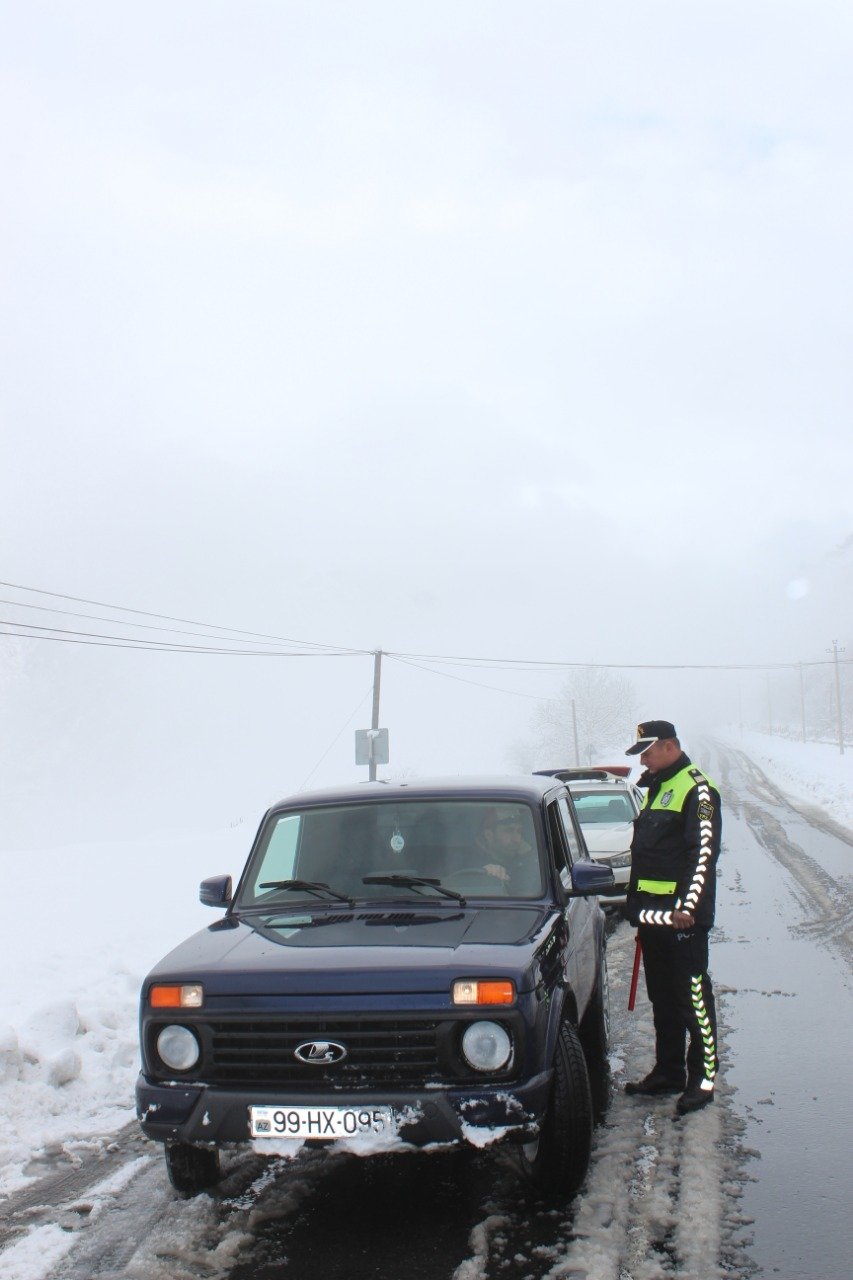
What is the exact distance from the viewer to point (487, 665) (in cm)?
17475

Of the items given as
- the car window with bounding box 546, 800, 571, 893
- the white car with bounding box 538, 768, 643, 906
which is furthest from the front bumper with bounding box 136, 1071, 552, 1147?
the white car with bounding box 538, 768, 643, 906

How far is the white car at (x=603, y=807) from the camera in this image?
12.8 meters

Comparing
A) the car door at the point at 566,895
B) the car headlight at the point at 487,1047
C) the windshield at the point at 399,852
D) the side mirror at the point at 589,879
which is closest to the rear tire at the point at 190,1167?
the windshield at the point at 399,852

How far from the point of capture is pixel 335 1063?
374 centimetres

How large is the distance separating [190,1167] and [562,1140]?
1.50 metres

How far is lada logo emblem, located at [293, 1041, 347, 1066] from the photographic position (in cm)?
374

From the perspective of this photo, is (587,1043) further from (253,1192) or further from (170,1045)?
(170,1045)

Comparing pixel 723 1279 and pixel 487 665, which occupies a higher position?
pixel 487 665

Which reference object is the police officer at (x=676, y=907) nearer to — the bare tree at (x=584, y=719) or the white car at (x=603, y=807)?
the white car at (x=603, y=807)

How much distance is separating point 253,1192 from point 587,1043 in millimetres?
1803

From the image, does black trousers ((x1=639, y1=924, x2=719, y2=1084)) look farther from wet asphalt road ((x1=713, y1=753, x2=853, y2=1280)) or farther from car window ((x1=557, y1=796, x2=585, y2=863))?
car window ((x1=557, y1=796, x2=585, y2=863))

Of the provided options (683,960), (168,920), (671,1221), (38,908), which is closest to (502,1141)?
(671,1221)

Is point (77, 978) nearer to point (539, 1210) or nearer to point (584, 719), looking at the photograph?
point (539, 1210)

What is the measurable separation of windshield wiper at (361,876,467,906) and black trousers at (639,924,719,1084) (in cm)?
138
